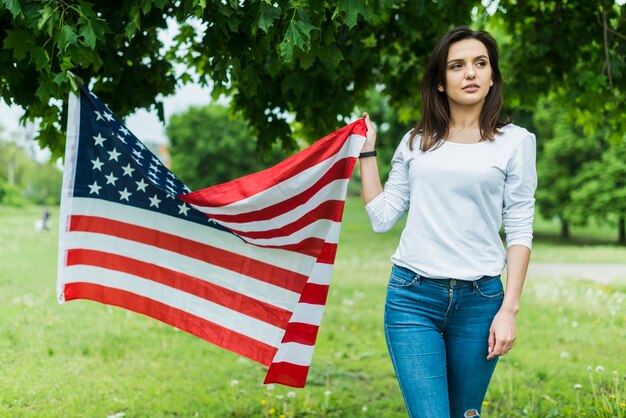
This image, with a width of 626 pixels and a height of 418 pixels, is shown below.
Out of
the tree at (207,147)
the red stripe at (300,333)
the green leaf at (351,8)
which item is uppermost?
the tree at (207,147)

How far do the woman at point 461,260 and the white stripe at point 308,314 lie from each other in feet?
3.04

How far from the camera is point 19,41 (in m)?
3.47

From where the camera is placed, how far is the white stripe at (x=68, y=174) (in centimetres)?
394

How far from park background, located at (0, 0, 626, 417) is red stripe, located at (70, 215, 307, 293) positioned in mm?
817

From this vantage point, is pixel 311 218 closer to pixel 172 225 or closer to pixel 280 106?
pixel 172 225

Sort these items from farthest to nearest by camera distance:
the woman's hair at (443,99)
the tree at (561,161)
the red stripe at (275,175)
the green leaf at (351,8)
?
1. the tree at (561,161)
2. the red stripe at (275,175)
3. the green leaf at (351,8)
4. the woman's hair at (443,99)

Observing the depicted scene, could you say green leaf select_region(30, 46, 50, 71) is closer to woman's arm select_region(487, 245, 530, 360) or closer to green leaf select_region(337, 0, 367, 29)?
green leaf select_region(337, 0, 367, 29)

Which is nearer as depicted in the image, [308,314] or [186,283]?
[308,314]

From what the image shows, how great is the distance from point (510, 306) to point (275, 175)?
1.55 m

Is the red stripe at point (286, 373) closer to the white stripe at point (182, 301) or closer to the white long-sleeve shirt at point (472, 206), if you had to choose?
the white stripe at point (182, 301)

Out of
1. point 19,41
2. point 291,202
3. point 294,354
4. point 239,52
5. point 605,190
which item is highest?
point 605,190

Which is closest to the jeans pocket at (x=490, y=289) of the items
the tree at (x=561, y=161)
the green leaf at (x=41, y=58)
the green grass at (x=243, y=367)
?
the green leaf at (x=41, y=58)

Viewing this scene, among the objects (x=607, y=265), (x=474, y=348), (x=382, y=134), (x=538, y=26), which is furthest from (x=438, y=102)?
(x=382, y=134)

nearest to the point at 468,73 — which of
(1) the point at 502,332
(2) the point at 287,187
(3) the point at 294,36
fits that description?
(3) the point at 294,36
